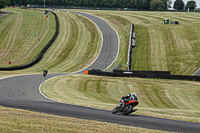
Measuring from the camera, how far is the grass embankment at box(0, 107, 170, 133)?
11.8 meters

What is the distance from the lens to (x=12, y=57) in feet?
224

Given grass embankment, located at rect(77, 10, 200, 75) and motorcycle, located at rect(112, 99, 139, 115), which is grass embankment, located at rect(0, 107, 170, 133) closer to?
motorcycle, located at rect(112, 99, 139, 115)

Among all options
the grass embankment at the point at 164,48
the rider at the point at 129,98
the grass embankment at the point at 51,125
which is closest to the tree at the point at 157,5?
the grass embankment at the point at 164,48

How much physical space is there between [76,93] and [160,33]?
2027 inches

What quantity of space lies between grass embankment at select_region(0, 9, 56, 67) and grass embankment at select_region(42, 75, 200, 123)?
2908cm

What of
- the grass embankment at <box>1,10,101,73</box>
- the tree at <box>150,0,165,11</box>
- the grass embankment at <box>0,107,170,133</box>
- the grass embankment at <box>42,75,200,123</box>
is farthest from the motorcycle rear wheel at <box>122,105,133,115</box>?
the tree at <box>150,0,165,11</box>

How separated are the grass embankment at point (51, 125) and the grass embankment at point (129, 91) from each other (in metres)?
12.3

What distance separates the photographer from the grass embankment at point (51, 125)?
1176cm

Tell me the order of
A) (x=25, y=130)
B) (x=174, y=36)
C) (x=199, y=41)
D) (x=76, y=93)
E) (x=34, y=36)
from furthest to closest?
(x=34, y=36) → (x=174, y=36) → (x=199, y=41) → (x=76, y=93) → (x=25, y=130)

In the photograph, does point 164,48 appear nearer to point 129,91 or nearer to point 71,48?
point 71,48

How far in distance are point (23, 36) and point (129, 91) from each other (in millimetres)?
56020

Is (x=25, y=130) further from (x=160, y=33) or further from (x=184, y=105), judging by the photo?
(x=160, y=33)

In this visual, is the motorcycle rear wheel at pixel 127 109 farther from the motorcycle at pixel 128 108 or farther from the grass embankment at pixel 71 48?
the grass embankment at pixel 71 48

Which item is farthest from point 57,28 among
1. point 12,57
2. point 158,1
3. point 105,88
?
point 158,1
